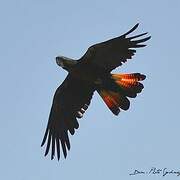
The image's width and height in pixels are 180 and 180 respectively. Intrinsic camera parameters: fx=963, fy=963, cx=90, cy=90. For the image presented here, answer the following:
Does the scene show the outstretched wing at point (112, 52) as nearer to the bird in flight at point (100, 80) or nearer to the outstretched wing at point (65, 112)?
the bird in flight at point (100, 80)

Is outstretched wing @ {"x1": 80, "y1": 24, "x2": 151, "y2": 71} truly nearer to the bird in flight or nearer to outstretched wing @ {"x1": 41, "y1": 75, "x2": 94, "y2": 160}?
the bird in flight

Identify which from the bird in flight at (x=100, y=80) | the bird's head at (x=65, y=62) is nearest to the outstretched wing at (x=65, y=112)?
the bird in flight at (x=100, y=80)

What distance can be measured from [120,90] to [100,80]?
0.45 meters

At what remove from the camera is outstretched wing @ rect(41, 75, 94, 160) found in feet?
64.7

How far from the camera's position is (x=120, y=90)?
18922 mm

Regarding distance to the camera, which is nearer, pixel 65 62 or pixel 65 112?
pixel 65 62

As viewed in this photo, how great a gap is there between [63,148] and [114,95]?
1706mm

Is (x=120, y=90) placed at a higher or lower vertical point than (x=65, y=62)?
lower

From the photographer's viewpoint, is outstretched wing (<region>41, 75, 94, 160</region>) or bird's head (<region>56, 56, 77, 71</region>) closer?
bird's head (<region>56, 56, 77, 71</region>)

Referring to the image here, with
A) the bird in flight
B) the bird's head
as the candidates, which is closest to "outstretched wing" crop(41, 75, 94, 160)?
the bird in flight

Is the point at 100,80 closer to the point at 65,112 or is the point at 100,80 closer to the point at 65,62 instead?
the point at 65,62

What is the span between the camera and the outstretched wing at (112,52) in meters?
18.4

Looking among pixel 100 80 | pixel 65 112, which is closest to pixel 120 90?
pixel 100 80

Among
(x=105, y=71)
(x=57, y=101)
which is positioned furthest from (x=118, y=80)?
(x=57, y=101)
